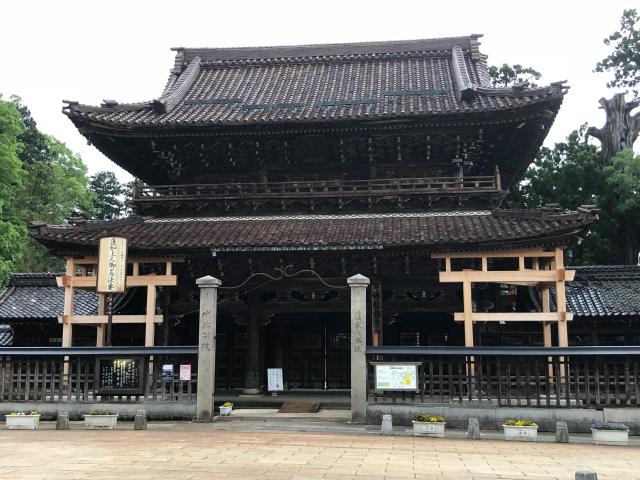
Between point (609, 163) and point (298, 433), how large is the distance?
102 ft

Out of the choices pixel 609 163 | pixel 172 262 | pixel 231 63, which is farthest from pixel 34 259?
pixel 609 163

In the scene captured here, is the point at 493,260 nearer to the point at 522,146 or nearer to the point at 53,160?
the point at 522,146

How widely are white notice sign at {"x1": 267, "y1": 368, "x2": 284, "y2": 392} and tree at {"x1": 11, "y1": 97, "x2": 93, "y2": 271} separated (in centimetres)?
2639

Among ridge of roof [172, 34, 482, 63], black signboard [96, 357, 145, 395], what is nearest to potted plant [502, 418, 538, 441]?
Result: black signboard [96, 357, 145, 395]

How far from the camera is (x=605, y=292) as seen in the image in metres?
21.9

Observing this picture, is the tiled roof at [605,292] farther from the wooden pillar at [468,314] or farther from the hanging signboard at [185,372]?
the hanging signboard at [185,372]

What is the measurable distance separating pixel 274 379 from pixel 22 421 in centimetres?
791

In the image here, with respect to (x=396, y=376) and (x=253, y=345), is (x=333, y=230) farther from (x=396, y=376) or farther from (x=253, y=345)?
(x=396, y=376)

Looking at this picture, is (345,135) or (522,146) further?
(522,146)

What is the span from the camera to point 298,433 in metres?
14.2

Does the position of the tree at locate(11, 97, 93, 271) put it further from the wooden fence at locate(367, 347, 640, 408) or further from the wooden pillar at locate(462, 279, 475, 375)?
the wooden fence at locate(367, 347, 640, 408)

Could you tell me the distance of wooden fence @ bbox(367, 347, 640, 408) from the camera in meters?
15.1

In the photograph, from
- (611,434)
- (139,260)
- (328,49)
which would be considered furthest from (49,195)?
(611,434)

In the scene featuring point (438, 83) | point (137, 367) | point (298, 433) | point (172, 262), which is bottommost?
point (298, 433)
